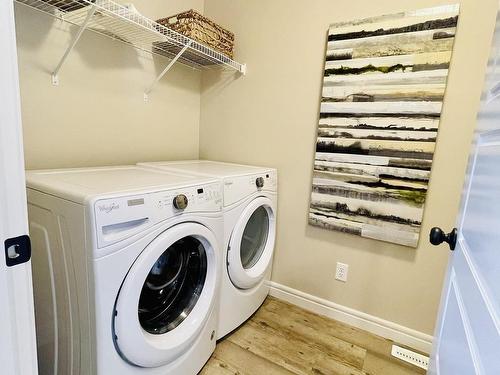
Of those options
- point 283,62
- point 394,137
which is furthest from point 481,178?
point 283,62

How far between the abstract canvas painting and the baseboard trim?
52 cm

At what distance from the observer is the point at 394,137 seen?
5.05ft

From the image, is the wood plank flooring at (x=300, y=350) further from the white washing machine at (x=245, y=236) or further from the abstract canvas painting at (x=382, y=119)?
the abstract canvas painting at (x=382, y=119)

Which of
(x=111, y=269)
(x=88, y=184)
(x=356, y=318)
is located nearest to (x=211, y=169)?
(x=88, y=184)

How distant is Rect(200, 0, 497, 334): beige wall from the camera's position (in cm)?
142

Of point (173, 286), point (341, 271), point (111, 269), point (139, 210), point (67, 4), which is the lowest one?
point (341, 271)

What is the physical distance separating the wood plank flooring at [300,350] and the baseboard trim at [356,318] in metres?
0.04

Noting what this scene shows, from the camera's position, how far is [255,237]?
1887 millimetres

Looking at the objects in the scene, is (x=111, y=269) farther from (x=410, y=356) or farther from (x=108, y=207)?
(x=410, y=356)

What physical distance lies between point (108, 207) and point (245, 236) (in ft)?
3.51

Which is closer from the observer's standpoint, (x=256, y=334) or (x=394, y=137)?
(x=394, y=137)

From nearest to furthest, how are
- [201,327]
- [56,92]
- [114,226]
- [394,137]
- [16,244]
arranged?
[16,244] < [114,226] < [201,327] < [56,92] < [394,137]

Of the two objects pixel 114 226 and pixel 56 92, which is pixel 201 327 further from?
pixel 56 92

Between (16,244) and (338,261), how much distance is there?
1662mm
